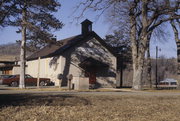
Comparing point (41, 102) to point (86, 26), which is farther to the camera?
point (86, 26)

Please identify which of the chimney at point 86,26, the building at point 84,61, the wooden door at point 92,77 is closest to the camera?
the building at point 84,61

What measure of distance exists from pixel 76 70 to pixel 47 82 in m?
4.19

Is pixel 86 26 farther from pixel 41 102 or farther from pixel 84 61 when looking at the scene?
pixel 41 102

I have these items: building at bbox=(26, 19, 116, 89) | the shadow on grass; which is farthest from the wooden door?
the shadow on grass

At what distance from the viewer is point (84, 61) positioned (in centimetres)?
3681

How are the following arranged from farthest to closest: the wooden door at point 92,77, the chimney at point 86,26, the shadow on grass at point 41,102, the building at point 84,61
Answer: the chimney at point 86,26, the wooden door at point 92,77, the building at point 84,61, the shadow on grass at point 41,102

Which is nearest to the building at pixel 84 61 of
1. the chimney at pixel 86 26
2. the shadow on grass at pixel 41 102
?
the chimney at pixel 86 26

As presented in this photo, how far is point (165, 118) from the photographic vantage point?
10758 millimetres

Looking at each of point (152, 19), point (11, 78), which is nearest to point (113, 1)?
point (152, 19)

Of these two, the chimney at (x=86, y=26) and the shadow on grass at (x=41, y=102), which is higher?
the chimney at (x=86, y=26)

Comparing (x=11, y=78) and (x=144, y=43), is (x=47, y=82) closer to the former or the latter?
(x=11, y=78)

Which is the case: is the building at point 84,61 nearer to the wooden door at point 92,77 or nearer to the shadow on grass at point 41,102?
the wooden door at point 92,77

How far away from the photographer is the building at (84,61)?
36094mm

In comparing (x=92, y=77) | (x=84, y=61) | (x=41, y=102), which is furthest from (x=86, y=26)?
(x=41, y=102)
